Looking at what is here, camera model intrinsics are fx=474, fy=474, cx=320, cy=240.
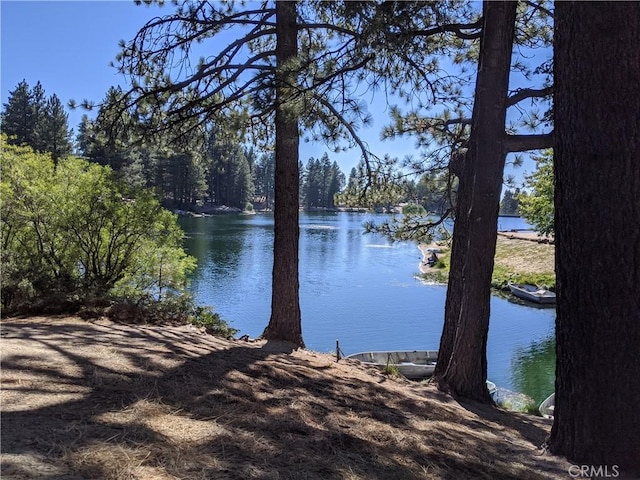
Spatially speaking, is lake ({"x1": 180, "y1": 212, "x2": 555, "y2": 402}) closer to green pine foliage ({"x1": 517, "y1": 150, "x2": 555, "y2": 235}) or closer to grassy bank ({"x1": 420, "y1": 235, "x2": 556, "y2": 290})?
grassy bank ({"x1": 420, "y1": 235, "x2": 556, "y2": 290})

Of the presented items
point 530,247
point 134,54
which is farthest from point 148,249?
point 530,247

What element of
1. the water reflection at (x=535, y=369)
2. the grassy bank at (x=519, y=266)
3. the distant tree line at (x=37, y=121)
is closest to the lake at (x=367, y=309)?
the water reflection at (x=535, y=369)

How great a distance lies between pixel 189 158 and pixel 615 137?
21.3ft

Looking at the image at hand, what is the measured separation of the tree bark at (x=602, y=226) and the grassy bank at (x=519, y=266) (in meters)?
22.2

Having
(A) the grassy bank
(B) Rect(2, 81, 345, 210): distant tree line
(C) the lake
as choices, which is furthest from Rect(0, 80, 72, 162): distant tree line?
(A) the grassy bank

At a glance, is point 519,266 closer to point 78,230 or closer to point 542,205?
point 542,205

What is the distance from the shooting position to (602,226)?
117 inches

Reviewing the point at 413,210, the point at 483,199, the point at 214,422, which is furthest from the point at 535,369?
the point at 214,422

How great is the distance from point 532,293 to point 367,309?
30.3ft

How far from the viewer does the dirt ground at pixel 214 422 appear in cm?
210

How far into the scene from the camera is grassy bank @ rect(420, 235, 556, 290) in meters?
26.1

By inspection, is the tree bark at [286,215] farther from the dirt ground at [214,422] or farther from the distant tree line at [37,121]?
the distant tree line at [37,121]

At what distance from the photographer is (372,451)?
269cm

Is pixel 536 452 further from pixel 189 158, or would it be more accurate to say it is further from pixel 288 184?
pixel 189 158
